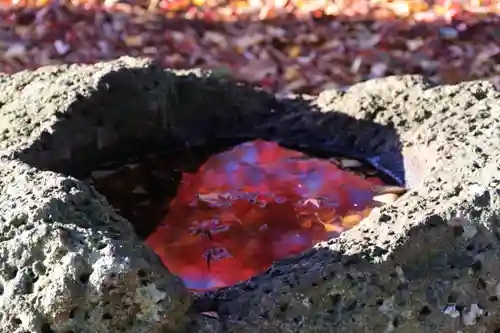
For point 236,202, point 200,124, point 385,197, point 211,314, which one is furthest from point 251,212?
point 211,314

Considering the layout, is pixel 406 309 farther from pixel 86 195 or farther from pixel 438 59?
pixel 438 59

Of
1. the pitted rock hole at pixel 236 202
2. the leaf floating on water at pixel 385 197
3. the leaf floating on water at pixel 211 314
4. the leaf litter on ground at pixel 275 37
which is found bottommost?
the leaf litter on ground at pixel 275 37

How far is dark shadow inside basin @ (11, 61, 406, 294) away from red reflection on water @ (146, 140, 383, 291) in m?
0.08

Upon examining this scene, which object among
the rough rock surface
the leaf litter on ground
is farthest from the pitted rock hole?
the leaf litter on ground

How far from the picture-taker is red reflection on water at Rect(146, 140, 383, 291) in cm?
175

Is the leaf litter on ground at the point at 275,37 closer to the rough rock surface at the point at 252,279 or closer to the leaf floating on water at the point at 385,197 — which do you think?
the rough rock surface at the point at 252,279

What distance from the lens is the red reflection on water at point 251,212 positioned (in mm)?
1752

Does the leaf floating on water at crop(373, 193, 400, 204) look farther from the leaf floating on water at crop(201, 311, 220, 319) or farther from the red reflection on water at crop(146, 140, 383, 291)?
the leaf floating on water at crop(201, 311, 220, 319)

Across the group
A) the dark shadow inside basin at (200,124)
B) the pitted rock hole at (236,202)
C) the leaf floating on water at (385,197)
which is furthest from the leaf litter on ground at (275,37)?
the leaf floating on water at (385,197)

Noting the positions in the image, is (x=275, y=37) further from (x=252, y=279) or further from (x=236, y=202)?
(x=252, y=279)

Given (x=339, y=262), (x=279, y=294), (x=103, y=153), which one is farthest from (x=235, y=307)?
(x=103, y=153)

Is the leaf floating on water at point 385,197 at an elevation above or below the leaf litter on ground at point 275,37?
above

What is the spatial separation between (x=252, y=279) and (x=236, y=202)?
54 centimetres

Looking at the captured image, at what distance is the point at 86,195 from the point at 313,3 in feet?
12.4
